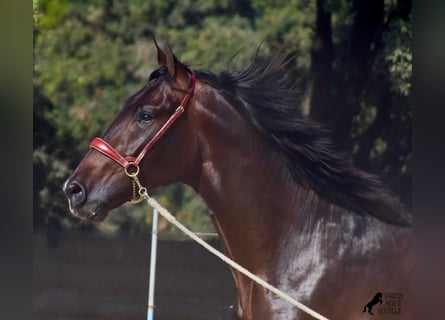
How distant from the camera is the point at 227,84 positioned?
289 centimetres

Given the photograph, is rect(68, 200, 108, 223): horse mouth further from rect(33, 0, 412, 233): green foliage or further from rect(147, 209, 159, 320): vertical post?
rect(33, 0, 412, 233): green foliage

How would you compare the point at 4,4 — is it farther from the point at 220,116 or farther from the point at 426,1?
the point at 426,1

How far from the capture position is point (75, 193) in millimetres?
2846

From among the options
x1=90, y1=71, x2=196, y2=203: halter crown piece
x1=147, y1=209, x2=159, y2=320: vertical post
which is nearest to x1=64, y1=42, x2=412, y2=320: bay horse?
x1=90, y1=71, x2=196, y2=203: halter crown piece

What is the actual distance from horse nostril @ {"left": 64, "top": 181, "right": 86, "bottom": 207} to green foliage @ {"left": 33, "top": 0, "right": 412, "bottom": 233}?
0.69 m

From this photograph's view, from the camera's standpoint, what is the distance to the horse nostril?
283 cm

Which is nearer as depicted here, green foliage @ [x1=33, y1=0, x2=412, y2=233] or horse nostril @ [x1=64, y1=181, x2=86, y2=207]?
horse nostril @ [x1=64, y1=181, x2=86, y2=207]

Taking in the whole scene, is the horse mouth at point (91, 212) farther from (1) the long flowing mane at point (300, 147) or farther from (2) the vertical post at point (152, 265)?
(1) the long flowing mane at point (300, 147)

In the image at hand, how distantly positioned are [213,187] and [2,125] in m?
1.40

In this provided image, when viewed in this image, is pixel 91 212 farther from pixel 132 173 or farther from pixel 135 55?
pixel 135 55

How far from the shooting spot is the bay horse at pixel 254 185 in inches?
111

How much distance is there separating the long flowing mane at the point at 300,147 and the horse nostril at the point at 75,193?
659 mm
